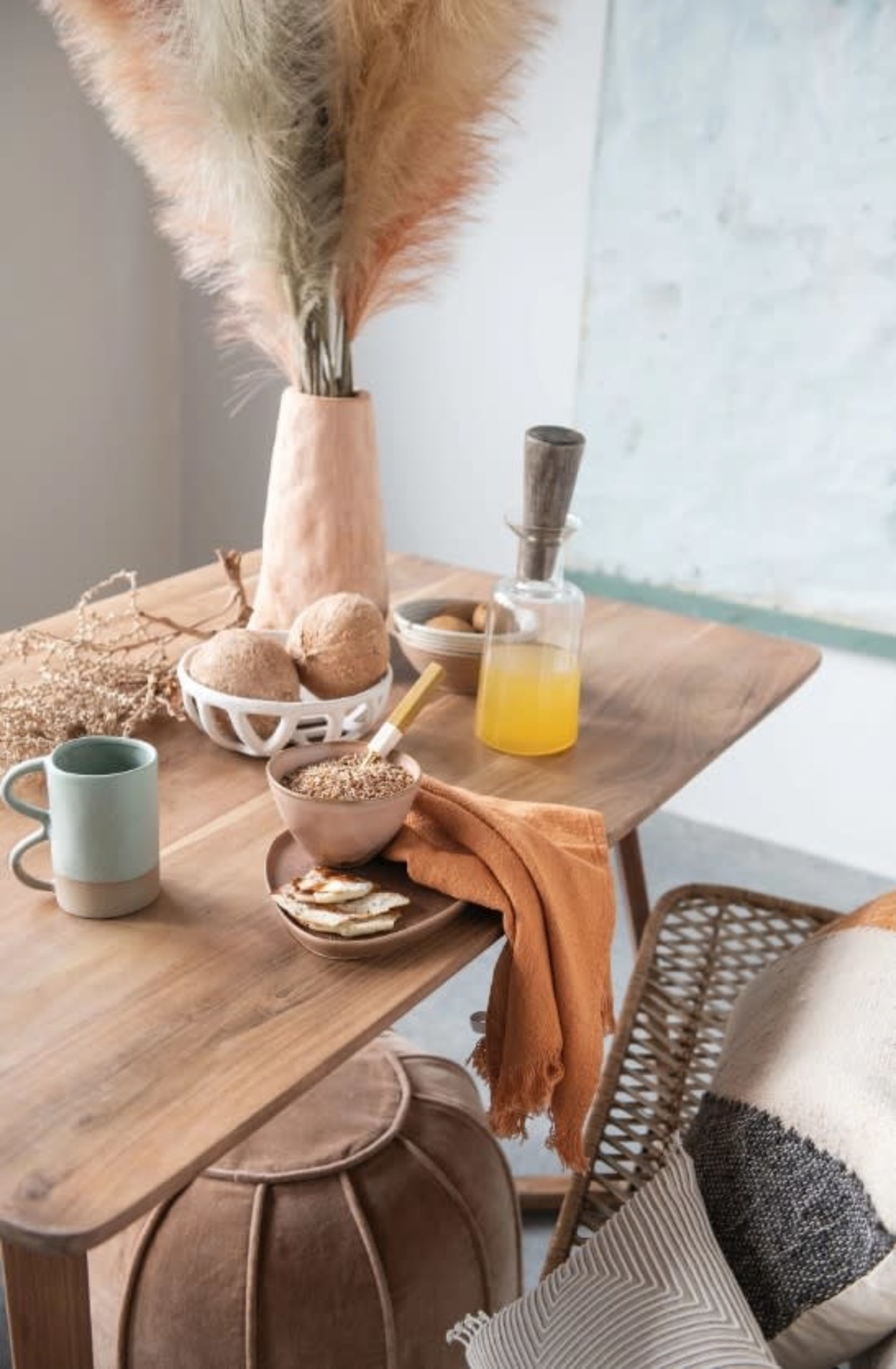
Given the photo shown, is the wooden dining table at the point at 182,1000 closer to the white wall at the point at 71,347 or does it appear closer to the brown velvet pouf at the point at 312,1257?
the brown velvet pouf at the point at 312,1257

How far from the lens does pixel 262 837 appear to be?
1.21m

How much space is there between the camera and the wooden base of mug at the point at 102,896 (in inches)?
42.2

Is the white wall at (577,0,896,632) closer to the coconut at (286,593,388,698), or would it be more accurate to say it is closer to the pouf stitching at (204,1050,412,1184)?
the coconut at (286,593,388,698)

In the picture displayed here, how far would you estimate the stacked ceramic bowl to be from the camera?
1521mm

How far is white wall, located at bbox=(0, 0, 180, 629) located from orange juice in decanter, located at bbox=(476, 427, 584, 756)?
1.73 m

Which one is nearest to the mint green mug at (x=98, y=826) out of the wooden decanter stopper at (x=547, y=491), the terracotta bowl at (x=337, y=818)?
the terracotta bowl at (x=337, y=818)

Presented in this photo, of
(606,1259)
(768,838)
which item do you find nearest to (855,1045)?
(606,1259)

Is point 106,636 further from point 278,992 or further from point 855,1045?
point 855,1045

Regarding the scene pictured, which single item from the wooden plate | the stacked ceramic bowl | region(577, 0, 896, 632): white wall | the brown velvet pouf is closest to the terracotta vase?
the stacked ceramic bowl

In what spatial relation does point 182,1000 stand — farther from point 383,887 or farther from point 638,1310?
point 638,1310

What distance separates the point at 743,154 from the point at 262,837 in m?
1.78

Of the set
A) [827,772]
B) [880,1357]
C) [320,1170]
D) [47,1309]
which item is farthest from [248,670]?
[827,772]

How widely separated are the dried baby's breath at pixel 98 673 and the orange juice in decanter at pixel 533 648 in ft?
1.05

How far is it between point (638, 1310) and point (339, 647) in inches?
24.9
